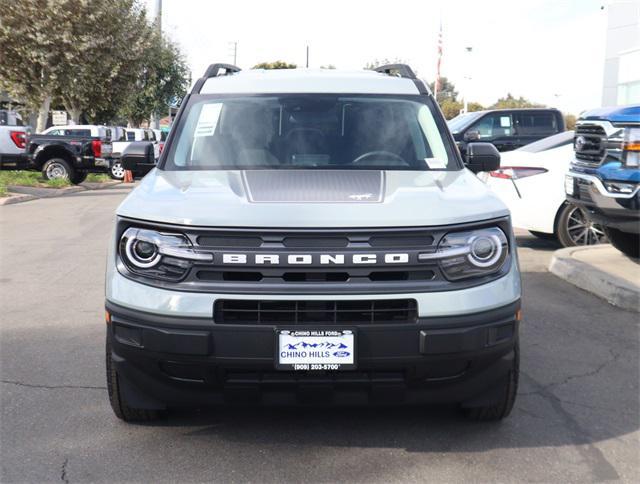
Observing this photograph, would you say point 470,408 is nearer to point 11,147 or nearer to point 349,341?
point 349,341

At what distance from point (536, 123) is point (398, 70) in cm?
1116

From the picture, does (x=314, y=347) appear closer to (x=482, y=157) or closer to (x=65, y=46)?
(x=482, y=157)

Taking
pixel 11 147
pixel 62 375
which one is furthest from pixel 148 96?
pixel 62 375

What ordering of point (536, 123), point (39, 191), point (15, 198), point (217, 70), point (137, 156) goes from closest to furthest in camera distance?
point (137, 156)
point (217, 70)
point (536, 123)
point (15, 198)
point (39, 191)

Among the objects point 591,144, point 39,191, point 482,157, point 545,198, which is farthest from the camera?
point 39,191

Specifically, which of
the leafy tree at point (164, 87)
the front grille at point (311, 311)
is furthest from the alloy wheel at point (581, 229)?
the leafy tree at point (164, 87)

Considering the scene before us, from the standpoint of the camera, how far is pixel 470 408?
3943 mm

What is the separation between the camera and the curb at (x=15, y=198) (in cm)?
1577

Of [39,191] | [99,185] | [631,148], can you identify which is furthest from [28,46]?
[631,148]

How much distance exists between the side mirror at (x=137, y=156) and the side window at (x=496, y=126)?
451 inches

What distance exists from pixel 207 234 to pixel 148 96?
39723 mm

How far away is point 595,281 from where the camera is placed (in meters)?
7.37

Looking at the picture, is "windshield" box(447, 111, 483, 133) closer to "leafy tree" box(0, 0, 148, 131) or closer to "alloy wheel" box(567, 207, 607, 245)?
"alloy wheel" box(567, 207, 607, 245)

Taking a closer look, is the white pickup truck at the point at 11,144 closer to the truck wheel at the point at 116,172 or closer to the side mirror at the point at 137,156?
the truck wheel at the point at 116,172
